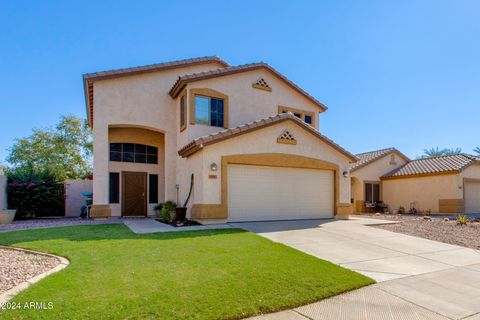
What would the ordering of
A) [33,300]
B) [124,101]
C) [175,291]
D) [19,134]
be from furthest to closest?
[19,134]
[124,101]
[175,291]
[33,300]


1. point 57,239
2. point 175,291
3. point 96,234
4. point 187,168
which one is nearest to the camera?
point 175,291

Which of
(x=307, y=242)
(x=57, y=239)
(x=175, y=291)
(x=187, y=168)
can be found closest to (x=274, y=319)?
(x=175, y=291)

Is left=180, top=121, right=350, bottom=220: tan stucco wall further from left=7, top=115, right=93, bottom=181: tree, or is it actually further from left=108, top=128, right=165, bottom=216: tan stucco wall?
left=7, top=115, right=93, bottom=181: tree

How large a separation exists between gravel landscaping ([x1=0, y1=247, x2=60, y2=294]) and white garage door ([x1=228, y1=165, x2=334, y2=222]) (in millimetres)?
7293

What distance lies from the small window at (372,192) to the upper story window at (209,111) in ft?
52.6

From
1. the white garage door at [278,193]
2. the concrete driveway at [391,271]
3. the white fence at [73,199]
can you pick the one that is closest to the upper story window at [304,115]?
the white garage door at [278,193]

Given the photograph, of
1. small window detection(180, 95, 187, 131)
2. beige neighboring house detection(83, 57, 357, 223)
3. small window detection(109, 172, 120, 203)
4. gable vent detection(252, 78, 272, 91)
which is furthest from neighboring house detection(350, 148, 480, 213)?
small window detection(109, 172, 120, 203)

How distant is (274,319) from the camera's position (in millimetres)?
4508

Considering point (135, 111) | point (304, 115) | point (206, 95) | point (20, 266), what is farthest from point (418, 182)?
point (20, 266)

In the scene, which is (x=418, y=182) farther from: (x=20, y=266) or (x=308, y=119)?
(x=20, y=266)

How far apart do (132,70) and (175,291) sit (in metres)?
14.1

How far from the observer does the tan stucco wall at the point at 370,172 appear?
25.9 metres

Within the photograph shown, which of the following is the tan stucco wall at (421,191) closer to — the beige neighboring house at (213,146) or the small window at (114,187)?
the beige neighboring house at (213,146)

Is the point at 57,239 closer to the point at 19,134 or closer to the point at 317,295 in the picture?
the point at 317,295
